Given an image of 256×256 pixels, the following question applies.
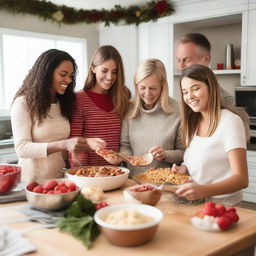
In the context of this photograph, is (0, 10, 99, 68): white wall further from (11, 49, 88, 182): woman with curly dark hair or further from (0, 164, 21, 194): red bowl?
(0, 164, 21, 194): red bowl

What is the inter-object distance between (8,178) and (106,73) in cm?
89

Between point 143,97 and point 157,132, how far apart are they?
0.75 feet

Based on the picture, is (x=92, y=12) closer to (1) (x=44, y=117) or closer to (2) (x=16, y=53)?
(2) (x=16, y=53)

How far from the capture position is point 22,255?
1077 mm

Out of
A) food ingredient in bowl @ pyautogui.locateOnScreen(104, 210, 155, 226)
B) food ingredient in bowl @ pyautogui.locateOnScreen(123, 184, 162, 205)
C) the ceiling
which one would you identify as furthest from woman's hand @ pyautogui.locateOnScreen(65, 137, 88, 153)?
the ceiling

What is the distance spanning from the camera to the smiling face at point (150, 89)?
209 centimetres

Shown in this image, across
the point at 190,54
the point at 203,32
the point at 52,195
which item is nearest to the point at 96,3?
the point at 203,32

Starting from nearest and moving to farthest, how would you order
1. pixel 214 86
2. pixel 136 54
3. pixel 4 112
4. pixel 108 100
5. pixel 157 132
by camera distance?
pixel 214 86, pixel 157 132, pixel 108 100, pixel 4 112, pixel 136 54

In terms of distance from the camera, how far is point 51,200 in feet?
4.58

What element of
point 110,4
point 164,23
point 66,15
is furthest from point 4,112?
point 164,23

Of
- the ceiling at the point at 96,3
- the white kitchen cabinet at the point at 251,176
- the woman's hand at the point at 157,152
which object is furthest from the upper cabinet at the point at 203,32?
the woman's hand at the point at 157,152

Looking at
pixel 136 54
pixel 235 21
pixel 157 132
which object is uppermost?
pixel 235 21

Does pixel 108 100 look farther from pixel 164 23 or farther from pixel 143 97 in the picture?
pixel 164 23

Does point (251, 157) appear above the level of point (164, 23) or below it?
below
